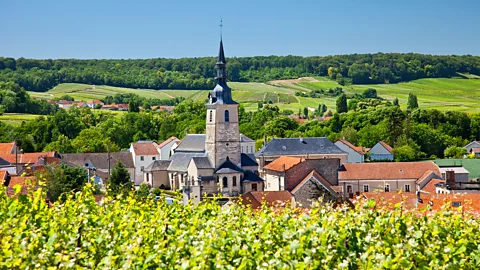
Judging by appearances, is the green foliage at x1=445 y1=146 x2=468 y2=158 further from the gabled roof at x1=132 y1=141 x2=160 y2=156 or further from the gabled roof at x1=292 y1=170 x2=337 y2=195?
the gabled roof at x1=292 y1=170 x2=337 y2=195

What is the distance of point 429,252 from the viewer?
1313cm

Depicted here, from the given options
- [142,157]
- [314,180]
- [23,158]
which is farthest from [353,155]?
[23,158]

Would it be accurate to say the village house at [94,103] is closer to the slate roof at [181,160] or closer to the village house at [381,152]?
the village house at [381,152]

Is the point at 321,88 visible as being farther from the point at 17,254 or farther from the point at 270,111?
the point at 17,254

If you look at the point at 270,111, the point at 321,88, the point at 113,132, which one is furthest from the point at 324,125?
the point at 321,88

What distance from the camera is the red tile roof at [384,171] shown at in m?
54.5

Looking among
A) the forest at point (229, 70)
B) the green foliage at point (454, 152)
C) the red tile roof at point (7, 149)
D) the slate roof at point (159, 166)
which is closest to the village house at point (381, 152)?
the green foliage at point (454, 152)

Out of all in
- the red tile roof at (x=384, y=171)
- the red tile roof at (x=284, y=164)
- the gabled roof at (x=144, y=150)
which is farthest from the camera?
the gabled roof at (x=144, y=150)

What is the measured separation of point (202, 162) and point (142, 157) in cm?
1583

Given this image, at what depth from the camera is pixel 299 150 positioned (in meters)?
65.8

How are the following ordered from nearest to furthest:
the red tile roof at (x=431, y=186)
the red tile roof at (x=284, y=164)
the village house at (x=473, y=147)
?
the red tile roof at (x=431, y=186) → the red tile roof at (x=284, y=164) → the village house at (x=473, y=147)

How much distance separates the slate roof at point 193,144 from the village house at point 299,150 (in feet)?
17.2

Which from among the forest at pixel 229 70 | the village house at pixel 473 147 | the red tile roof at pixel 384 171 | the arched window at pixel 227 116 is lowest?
the village house at pixel 473 147

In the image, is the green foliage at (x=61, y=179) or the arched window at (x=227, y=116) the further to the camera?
the arched window at (x=227, y=116)
